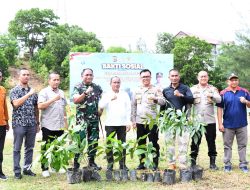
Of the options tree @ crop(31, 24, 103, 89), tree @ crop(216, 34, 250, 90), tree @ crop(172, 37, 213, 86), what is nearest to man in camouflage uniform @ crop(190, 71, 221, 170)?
tree @ crop(216, 34, 250, 90)

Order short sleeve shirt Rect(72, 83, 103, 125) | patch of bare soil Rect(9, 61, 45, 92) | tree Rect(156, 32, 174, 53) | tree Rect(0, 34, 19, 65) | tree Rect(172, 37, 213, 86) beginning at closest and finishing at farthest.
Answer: short sleeve shirt Rect(72, 83, 103, 125), tree Rect(172, 37, 213, 86), patch of bare soil Rect(9, 61, 45, 92), tree Rect(0, 34, 19, 65), tree Rect(156, 32, 174, 53)

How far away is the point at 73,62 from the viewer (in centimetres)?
1212

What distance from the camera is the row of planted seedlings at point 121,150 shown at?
15.8 ft

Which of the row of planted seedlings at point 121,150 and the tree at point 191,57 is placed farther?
the tree at point 191,57

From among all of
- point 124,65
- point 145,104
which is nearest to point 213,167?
point 145,104

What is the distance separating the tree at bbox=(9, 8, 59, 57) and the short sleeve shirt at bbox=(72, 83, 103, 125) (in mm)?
39285

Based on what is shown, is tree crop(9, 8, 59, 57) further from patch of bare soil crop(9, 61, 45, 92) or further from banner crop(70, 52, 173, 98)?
banner crop(70, 52, 173, 98)

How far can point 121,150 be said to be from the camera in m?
5.00

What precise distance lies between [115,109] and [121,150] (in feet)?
2.22

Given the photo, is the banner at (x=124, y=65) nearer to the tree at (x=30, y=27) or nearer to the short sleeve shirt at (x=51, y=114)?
the short sleeve shirt at (x=51, y=114)

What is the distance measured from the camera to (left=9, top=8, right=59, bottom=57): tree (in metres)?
43.8

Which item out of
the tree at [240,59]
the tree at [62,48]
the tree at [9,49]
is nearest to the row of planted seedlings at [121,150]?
the tree at [240,59]

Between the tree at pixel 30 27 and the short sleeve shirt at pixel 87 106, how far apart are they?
39285 millimetres

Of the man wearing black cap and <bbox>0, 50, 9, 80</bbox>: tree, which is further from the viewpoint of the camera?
<bbox>0, 50, 9, 80</bbox>: tree
